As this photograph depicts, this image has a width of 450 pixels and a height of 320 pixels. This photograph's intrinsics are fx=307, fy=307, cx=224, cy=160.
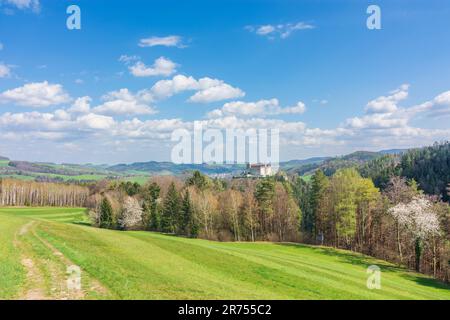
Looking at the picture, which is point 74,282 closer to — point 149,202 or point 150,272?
point 150,272

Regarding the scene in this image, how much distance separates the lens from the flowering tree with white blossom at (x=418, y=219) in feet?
142

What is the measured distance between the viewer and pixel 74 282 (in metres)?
13.3

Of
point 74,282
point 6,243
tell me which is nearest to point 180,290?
point 74,282

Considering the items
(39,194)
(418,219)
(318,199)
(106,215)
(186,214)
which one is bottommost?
(39,194)

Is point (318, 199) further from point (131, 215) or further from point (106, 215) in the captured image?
point (106, 215)

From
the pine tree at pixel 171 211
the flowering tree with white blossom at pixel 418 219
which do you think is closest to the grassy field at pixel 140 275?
the flowering tree with white blossom at pixel 418 219

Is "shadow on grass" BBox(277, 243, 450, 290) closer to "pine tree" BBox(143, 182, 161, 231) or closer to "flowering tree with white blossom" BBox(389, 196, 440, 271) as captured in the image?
"flowering tree with white blossom" BBox(389, 196, 440, 271)

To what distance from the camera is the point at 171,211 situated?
74500mm

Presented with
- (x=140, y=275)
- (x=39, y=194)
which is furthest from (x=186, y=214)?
(x=39, y=194)

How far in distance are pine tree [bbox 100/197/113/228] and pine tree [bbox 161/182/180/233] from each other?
48.7 ft

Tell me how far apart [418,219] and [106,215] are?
6815cm

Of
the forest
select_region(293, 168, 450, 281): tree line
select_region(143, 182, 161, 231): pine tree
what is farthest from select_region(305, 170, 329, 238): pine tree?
select_region(143, 182, 161, 231): pine tree

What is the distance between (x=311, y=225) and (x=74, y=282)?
6347 centimetres

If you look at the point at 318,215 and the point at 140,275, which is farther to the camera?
the point at 318,215
